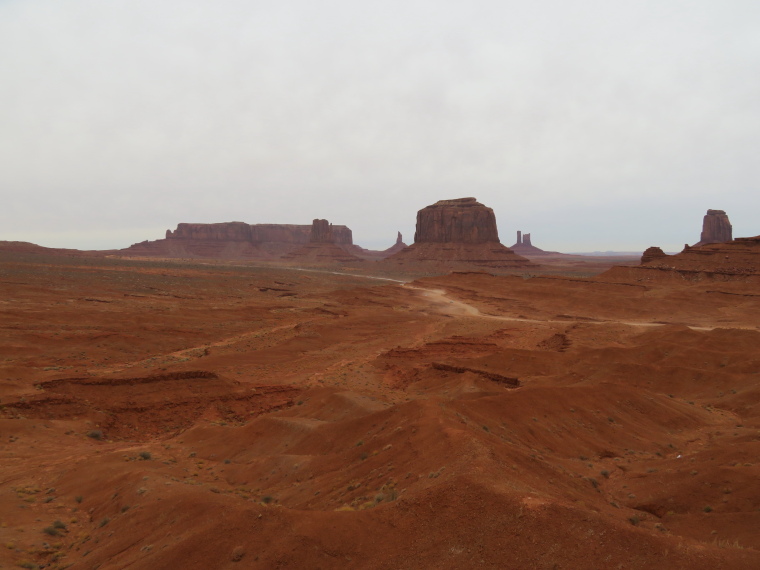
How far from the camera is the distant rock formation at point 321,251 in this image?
16562 centimetres

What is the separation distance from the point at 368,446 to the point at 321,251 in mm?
162505

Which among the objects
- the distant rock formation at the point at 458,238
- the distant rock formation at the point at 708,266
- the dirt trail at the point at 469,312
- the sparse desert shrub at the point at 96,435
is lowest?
the sparse desert shrub at the point at 96,435

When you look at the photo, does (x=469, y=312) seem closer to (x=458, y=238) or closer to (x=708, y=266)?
(x=708, y=266)

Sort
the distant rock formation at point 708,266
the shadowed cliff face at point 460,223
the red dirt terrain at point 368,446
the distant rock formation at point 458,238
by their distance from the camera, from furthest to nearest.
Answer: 1. the shadowed cliff face at point 460,223
2. the distant rock formation at point 458,238
3. the distant rock formation at point 708,266
4. the red dirt terrain at point 368,446

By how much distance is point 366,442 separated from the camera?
12.8m

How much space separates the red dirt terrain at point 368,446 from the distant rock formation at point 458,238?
9650 centimetres

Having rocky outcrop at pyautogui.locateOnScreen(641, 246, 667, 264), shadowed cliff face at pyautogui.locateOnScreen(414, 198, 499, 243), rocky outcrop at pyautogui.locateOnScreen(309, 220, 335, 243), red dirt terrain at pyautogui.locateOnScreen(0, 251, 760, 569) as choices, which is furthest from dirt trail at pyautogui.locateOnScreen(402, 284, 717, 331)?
rocky outcrop at pyautogui.locateOnScreen(309, 220, 335, 243)

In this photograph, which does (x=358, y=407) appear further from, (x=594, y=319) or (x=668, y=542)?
(x=594, y=319)

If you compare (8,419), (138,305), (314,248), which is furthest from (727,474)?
(314,248)

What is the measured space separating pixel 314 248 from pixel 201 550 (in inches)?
6742

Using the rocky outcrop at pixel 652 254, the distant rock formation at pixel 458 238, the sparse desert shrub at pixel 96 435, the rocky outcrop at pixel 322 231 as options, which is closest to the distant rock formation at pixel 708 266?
the rocky outcrop at pixel 652 254

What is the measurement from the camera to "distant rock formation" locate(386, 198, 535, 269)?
136m

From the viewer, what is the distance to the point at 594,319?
4772 centimetres

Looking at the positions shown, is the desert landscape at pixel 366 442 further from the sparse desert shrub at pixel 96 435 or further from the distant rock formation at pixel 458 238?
the distant rock formation at pixel 458 238
